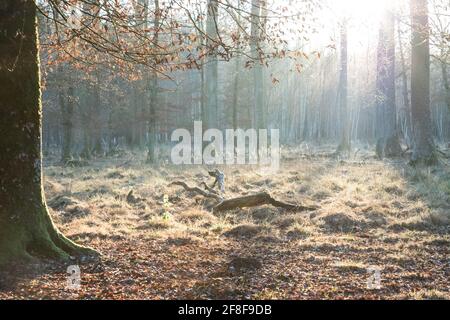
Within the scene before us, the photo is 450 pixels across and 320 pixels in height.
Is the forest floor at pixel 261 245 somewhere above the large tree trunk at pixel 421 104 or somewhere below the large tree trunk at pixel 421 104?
below

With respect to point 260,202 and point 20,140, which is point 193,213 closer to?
point 260,202

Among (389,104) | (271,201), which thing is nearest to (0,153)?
(271,201)

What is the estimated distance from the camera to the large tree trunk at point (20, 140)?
4.80 meters

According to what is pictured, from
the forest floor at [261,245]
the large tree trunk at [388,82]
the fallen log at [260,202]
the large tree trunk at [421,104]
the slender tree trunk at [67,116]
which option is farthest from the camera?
the slender tree trunk at [67,116]

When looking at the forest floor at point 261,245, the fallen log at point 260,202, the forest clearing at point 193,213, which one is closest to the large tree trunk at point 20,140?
the forest clearing at point 193,213

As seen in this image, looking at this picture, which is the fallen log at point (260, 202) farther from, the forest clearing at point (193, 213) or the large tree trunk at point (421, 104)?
the large tree trunk at point (421, 104)

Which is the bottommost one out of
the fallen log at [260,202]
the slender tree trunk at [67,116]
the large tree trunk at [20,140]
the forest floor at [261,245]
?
the forest floor at [261,245]

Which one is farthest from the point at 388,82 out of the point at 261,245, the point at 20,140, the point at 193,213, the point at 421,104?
the point at 20,140

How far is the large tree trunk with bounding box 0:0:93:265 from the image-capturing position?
4.80 metres

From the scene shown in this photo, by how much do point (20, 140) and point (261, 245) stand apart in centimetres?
352

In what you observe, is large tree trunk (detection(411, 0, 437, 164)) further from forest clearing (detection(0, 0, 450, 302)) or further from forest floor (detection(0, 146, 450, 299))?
forest floor (detection(0, 146, 450, 299))

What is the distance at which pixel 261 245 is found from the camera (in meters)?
6.49

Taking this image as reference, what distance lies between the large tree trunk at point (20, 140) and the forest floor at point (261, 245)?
0.41m

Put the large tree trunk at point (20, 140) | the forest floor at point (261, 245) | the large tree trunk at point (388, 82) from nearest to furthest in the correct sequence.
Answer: the forest floor at point (261, 245) → the large tree trunk at point (20, 140) → the large tree trunk at point (388, 82)
